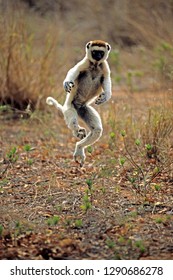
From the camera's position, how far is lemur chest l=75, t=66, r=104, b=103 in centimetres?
748

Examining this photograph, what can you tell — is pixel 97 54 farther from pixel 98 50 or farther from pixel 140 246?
pixel 140 246

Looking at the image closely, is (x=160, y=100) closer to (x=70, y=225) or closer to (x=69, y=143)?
(x=69, y=143)

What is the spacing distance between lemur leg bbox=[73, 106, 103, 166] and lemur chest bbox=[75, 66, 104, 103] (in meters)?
0.16

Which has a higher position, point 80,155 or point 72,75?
point 72,75

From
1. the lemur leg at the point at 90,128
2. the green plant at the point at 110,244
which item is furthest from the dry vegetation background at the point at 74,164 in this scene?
the lemur leg at the point at 90,128

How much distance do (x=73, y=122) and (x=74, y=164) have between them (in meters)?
1.02

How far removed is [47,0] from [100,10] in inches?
84.7

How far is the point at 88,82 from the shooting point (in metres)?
7.47

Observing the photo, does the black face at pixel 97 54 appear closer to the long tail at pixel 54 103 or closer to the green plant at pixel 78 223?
the long tail at pixel 54 103

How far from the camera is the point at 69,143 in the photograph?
9.66 m

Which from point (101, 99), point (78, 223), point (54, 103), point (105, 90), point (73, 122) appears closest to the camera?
point (78, 223)

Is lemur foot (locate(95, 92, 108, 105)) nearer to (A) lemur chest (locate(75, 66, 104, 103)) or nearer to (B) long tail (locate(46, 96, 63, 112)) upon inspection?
(A) lemur chest (locate(75, 66, 104, 103))

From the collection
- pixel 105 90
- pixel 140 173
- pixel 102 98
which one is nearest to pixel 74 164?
pixel 140 173

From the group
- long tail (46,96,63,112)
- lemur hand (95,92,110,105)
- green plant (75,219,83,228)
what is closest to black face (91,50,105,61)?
lemur hand (95,92,110,105)
